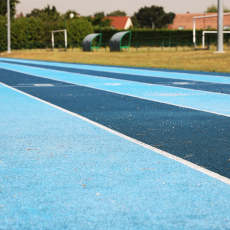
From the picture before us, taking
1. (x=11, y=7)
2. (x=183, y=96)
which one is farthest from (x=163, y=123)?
(x=11, y=7)

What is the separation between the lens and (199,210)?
395 cm

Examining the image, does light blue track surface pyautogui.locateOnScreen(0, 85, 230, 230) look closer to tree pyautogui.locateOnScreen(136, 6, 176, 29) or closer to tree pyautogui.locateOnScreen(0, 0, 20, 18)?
tree pyautogui.locateOnScreen(0, 0, 20, 18)

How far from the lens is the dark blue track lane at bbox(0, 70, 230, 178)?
616cm

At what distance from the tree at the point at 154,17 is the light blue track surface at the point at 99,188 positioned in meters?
129

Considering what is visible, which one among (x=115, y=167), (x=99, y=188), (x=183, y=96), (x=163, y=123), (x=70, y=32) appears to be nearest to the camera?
(x=99, y=188)

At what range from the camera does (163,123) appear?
8.61 metres

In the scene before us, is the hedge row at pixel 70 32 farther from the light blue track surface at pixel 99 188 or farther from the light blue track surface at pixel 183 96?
Answer: the light blue track surface at pixel 99 188

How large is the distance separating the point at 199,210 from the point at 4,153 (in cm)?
316

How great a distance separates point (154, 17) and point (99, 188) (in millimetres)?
132667

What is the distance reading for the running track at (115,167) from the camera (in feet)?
12.6

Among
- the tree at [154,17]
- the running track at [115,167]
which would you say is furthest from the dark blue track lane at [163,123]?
the tree at [154,17]

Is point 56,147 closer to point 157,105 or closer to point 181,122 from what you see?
point 181,122

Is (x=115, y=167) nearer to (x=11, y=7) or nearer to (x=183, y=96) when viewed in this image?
(x=183, y=96)

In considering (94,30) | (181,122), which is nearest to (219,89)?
(181,122)
